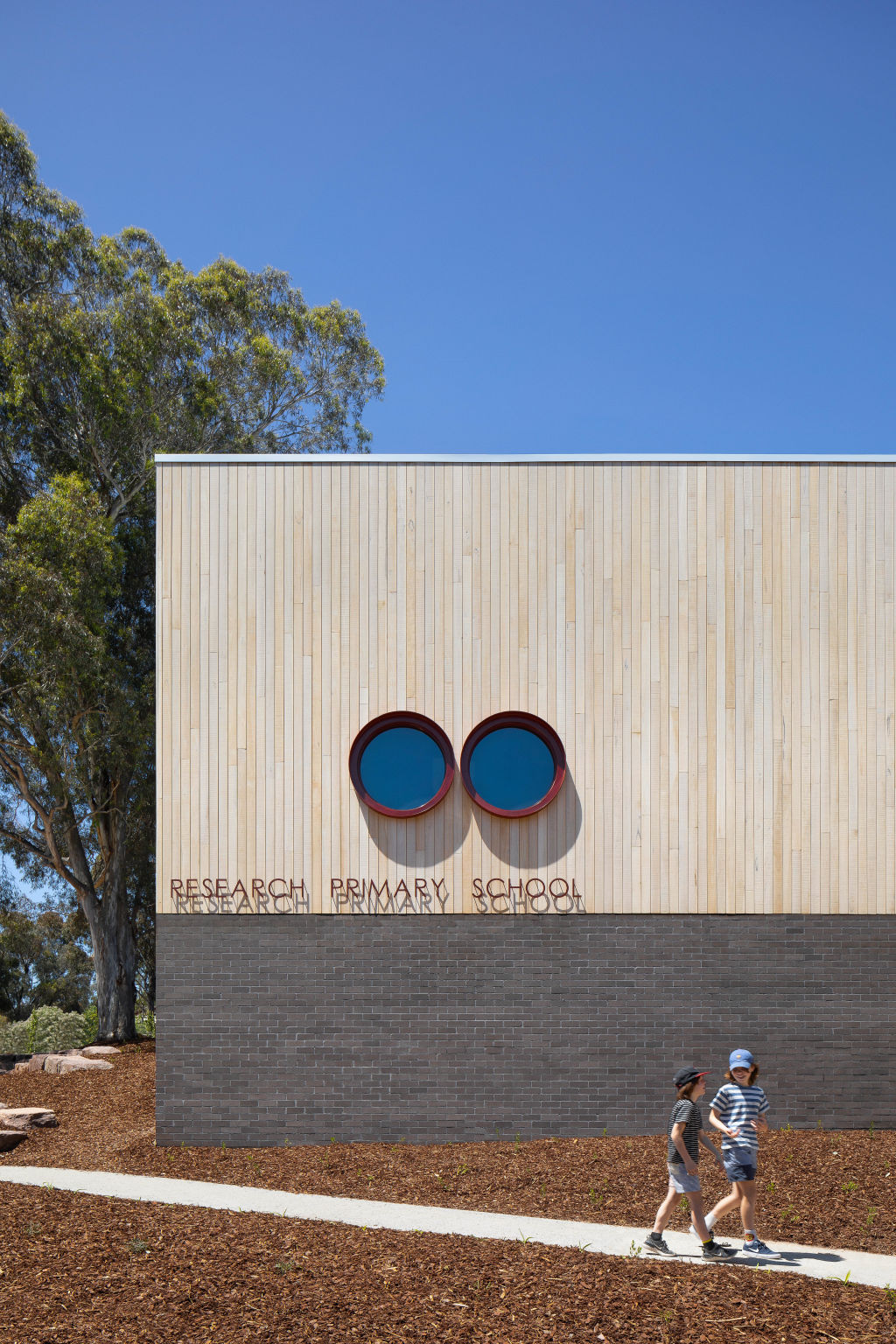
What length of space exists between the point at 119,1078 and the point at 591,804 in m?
9.50

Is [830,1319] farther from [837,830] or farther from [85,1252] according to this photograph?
[837,830]

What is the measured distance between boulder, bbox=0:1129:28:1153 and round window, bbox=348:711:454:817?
578cm

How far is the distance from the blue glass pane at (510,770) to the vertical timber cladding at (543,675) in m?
0.22

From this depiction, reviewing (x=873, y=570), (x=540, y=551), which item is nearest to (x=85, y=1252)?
(x=540, y=551)

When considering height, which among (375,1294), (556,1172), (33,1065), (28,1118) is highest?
(375,1294)

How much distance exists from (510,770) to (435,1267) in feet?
18.1

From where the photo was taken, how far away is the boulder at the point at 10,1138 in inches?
471

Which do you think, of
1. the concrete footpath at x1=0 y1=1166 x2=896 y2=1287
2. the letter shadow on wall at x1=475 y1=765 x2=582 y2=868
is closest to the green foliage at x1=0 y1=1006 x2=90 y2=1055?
the concrete footpath at x1=0 y1=1166 x2=896 y2=1287

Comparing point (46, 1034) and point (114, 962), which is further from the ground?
point (114, 962)

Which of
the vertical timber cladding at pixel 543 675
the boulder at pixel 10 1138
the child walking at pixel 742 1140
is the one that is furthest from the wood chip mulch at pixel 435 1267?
the vertical timber cladding at pixel 543 675

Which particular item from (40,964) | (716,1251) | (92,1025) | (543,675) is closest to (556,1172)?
(716,1251)

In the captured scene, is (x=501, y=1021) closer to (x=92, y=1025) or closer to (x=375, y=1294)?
(x=375, y=1294)

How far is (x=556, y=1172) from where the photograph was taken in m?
9.94

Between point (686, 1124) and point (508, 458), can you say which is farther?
point (508, 458)
